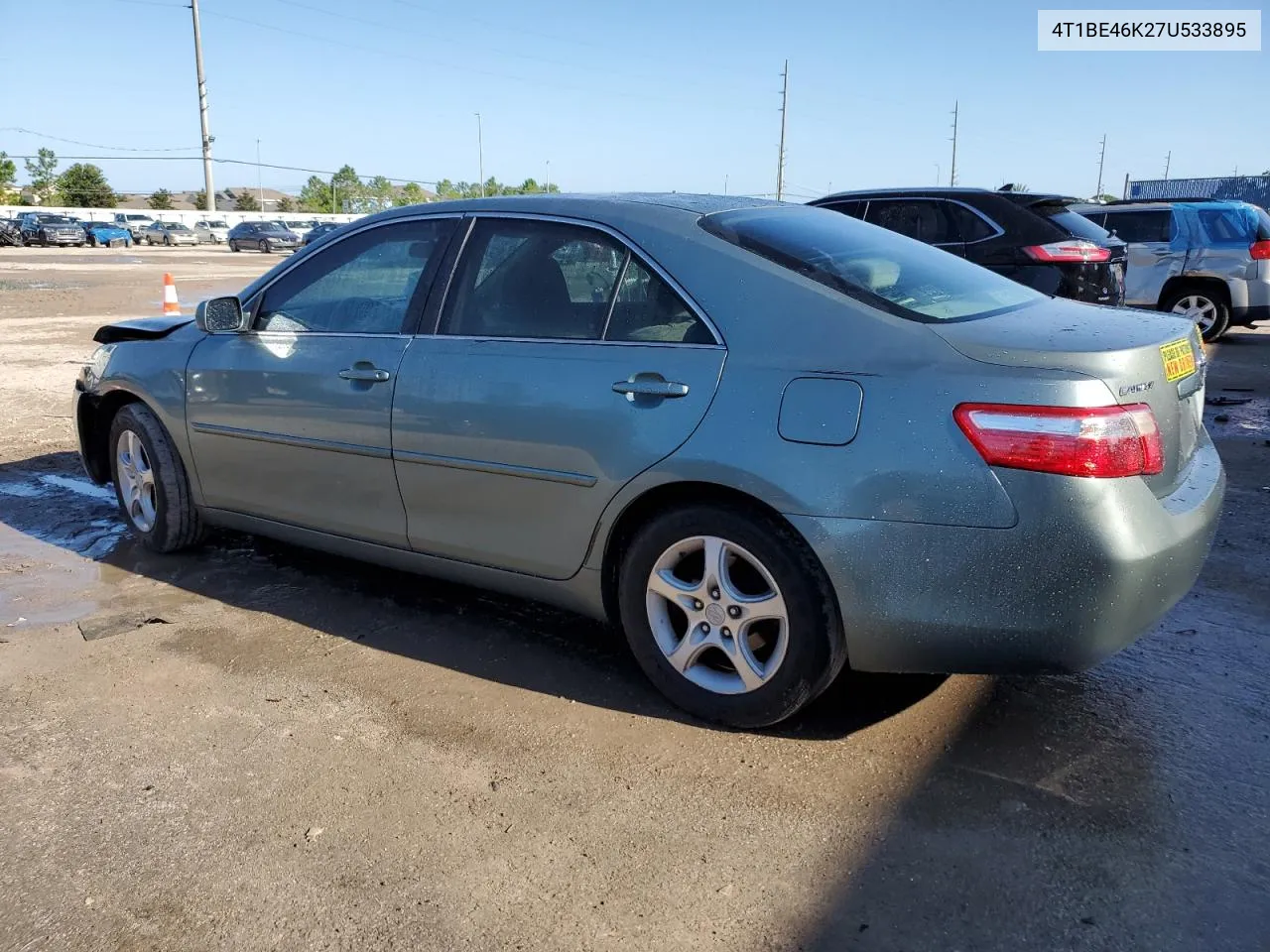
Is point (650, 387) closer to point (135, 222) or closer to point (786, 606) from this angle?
point (786, 606)

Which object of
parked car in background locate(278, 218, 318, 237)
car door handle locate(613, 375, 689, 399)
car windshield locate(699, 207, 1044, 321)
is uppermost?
parked car in background locate(278, 218, 318, 237)

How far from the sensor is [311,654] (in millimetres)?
3746

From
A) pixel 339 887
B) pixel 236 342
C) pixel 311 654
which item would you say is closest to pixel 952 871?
pixel 339 887

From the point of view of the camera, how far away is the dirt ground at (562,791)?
230 cm

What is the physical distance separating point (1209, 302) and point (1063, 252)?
15.8 feet

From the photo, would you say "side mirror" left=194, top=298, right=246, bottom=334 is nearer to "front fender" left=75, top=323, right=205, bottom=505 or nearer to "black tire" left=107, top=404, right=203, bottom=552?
"front fender" left=75, top=323, right=205, bottom=505

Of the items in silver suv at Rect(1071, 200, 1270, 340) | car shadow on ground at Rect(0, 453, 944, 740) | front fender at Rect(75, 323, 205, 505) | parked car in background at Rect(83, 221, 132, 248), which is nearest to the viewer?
car shadow on ground at Rect(0, 453, 944, 740)

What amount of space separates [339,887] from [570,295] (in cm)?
193

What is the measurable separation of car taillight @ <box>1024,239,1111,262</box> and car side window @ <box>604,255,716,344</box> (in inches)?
233

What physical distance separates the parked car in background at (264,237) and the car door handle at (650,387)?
46.2 m

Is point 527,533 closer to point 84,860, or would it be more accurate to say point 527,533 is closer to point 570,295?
point 570,295

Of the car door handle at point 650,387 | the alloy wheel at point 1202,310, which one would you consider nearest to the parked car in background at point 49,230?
the alloy wheel at point 1202,310

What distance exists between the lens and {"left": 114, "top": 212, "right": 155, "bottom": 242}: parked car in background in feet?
181

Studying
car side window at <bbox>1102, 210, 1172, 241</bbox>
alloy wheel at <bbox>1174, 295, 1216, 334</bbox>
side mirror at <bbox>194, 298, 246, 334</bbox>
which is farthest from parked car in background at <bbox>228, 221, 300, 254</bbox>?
side mirror at <bbox>194, 298, 246, 334</bbox>
